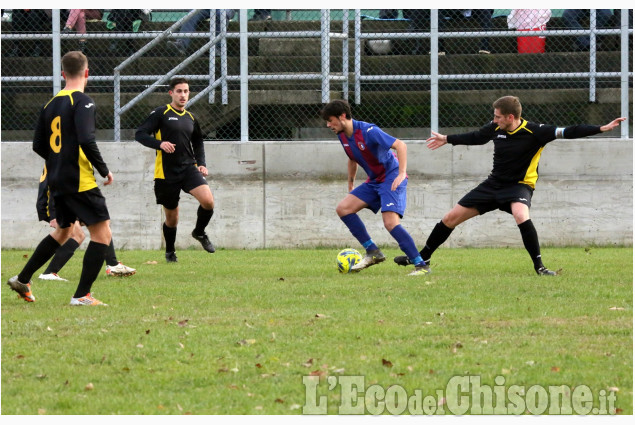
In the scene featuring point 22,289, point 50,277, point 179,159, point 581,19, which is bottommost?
point 50,277

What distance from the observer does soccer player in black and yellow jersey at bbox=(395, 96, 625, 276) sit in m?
10.2

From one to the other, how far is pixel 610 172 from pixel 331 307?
7.21 metres

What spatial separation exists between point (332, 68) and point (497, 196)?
4.98 m

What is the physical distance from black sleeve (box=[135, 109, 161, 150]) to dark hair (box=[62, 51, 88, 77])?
11.3ft

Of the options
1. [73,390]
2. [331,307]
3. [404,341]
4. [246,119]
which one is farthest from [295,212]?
[73,390]

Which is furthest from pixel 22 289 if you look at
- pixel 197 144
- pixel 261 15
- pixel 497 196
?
pixel 261 15

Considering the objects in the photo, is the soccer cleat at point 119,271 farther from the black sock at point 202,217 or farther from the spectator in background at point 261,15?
the spectator in background at point 261,15

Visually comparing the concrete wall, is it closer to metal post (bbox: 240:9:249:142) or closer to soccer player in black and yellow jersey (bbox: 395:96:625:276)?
metal post (bbox: 240:9:249:142)

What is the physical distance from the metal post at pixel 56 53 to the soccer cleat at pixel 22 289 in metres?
6.28

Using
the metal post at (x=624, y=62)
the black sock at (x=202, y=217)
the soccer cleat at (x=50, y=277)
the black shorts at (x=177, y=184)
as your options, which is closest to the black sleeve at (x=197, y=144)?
the black shorts at (x=177, y=184)

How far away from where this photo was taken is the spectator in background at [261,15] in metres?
15.3

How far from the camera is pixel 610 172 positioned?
14.1 metres

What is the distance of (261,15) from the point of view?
→ 1536 centimetres

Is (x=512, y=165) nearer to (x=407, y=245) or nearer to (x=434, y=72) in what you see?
(x=407, y=245)
